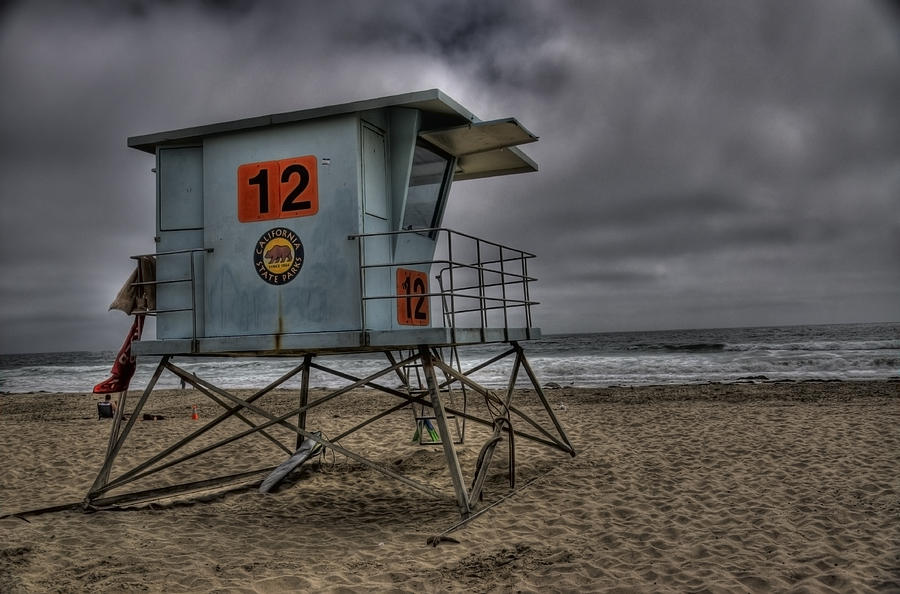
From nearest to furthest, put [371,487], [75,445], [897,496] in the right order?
[897,496] < [371,487] < [75,445]

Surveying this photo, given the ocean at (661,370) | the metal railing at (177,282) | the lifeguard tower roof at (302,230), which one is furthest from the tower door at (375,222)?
the ocean at (661,370)

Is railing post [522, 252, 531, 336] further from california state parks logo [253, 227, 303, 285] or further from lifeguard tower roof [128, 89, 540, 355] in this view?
california state parks logo [253, 227, 303, 285]

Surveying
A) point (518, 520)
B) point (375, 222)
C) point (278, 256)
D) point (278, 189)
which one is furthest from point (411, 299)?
point (518, 520)

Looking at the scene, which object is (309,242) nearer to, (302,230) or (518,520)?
(302,230)

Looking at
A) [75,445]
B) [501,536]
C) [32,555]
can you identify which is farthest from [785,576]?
[75,445]

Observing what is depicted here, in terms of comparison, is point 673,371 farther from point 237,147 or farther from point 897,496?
point 237,147

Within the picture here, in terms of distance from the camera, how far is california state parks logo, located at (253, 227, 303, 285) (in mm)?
7445

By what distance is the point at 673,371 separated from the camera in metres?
34.2

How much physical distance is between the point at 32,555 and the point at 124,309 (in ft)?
9.96

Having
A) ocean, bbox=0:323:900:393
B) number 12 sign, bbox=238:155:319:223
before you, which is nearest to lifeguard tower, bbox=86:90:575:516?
number 12 sign, bbox=238:155:319:223

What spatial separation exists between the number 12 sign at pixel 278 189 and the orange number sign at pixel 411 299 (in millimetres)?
1379

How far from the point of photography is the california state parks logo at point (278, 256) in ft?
24.4

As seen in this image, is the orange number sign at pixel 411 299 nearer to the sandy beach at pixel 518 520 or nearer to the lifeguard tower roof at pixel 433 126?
the lifeguard tower roof at pixel 433 126

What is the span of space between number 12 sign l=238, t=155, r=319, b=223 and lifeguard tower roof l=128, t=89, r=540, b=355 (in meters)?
0.01
